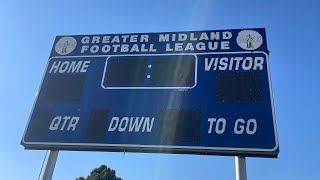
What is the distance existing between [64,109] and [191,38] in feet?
10.2

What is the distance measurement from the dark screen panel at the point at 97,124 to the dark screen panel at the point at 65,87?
647 millimetres

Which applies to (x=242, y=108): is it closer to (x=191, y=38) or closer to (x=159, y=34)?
(x=191, y=38)

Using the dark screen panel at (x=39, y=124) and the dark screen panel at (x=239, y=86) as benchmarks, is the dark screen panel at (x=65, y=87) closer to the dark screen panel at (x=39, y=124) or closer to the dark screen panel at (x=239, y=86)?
the dark screen panel at (x=39, y=124)

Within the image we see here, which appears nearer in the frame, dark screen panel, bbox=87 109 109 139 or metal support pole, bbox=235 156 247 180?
metal support pole, bbox=235 156 247 180

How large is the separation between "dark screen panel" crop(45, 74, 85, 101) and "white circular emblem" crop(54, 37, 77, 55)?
704 millimetres

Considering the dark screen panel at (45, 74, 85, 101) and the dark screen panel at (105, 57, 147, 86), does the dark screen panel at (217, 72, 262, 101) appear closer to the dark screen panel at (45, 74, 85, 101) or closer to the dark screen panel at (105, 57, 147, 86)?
the dark screen panel at (105, 57, 147, 86)

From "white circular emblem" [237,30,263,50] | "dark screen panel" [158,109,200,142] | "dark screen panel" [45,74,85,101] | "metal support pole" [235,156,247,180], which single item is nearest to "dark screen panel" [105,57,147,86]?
"dark screen panel" [45,74,85,101]

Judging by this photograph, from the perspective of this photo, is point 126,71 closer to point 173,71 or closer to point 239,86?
point 173,71

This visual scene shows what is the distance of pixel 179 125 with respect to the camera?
6645 mm

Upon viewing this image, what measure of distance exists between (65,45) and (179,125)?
12.0 ft

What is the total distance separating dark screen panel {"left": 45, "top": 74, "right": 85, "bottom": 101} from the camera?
7.69 meters

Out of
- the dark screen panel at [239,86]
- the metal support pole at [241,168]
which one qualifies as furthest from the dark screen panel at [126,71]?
the metal support pole at [241,168]

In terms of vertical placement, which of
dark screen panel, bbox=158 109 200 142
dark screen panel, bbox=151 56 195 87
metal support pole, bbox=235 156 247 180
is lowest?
metal support pole, bbox=235 156 247 180

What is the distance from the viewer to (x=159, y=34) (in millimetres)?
8242
